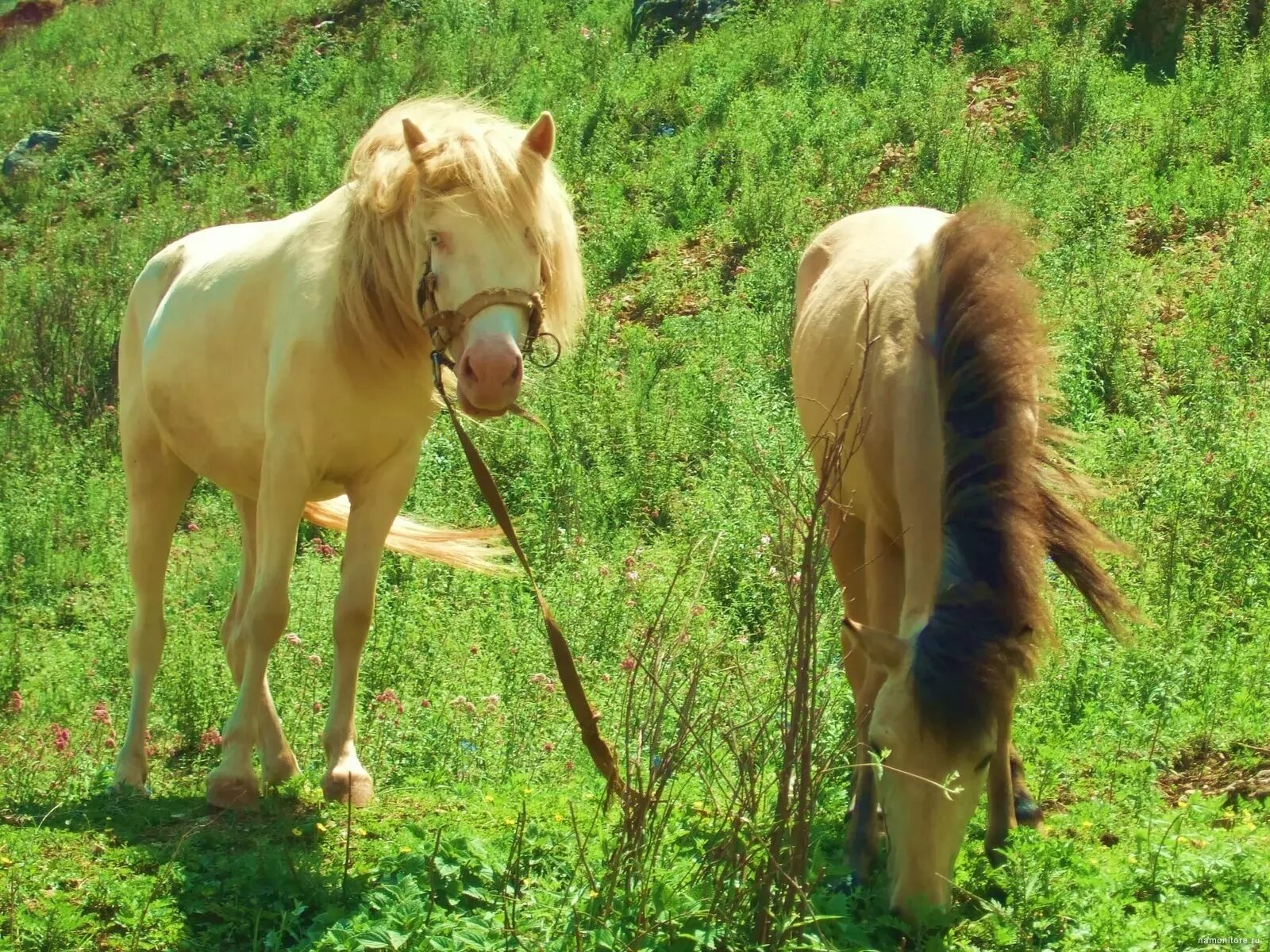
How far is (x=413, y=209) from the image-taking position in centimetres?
427

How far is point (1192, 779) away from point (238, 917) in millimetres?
3234

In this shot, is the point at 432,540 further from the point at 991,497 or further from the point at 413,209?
the point at 991,497

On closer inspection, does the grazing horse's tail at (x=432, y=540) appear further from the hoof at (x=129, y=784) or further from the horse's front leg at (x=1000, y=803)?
the horse's front leg at (x=1000, y=803)

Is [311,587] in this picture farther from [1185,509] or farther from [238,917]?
[1185,509]

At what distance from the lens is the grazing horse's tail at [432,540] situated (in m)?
5.88

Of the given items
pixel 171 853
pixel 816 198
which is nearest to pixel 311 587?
pixel 171 853

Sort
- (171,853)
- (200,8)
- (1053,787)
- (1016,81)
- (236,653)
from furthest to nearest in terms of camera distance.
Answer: (200,8)
(1016,81)
(236,653)
(1053,787)
(171,853)

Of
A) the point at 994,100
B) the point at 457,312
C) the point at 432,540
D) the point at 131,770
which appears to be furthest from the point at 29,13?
the point at 457,312

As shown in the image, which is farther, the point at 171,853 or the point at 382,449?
the point at 382,449

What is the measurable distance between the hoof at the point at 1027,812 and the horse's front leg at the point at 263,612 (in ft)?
8.34

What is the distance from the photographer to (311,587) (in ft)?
25.0

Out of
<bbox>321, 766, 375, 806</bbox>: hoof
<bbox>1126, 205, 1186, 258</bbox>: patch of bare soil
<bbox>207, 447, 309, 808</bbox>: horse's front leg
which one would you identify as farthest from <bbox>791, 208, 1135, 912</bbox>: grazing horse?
<bbox>1126, 205, 1186, 258</bbox>: patch of bare soil

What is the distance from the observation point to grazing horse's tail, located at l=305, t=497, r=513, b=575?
5.88m

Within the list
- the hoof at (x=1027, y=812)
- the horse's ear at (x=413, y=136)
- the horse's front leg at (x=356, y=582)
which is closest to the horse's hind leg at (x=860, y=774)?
the hoof at (x=1027, y=812)
